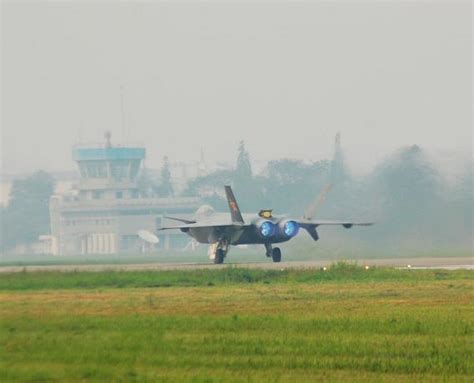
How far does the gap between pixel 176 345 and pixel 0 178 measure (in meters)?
88.3

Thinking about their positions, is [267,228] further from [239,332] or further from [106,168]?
[106,168]

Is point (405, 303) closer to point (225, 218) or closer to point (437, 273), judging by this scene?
point (437, 273)

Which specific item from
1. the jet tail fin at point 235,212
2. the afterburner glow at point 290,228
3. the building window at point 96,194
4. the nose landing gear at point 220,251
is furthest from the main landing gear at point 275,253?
the building window at point 96,194

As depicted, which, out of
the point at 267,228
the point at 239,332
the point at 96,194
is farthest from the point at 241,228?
the point at 96,194

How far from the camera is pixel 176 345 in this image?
21484mm

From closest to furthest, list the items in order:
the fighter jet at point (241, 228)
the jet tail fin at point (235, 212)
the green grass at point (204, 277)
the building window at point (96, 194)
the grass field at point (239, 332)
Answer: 1. the grass field at point (239, 332)
2. the green grass at point (204, 277)
3. the fighter jet at point (241, 228)
4. the jet tail fin at point (235, 212)
5. the building window at point (96, 194)

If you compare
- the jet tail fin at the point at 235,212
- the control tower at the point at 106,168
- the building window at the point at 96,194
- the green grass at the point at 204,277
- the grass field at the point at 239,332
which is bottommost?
the grass field at the point at 239,332

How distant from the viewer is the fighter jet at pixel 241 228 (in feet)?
185

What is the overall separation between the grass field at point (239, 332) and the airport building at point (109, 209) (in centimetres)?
7480

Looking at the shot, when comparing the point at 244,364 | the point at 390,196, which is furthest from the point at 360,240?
the point at 244,364

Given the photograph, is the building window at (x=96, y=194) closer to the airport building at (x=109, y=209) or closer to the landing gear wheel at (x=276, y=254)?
the airport building at (x=109, y=209)

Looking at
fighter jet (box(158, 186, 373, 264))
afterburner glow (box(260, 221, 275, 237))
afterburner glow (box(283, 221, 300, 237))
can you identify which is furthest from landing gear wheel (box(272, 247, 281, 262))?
afterburner glow (box(283, 221, 300, 237))

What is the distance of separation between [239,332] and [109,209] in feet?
346

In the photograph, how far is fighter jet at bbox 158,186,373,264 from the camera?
5628cm
